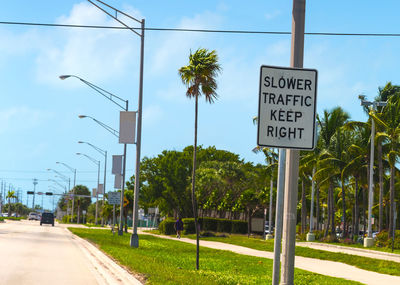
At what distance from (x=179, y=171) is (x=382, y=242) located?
34524 millimetres

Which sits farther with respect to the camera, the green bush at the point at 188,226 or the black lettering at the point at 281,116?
the green bush at the point at 188,226

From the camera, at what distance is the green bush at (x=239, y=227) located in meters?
62.3

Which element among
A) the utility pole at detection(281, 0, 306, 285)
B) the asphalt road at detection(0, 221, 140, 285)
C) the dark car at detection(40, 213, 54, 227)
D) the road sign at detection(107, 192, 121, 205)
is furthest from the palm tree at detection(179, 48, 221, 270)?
the dark car at detection(40, 213, 54, 227)

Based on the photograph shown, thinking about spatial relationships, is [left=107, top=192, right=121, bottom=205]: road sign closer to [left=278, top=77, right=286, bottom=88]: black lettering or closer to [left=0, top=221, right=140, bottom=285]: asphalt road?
[left=0, top=221, right=140, bottom=285]: asphalt road

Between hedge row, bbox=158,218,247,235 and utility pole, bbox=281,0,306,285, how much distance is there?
47.2 m

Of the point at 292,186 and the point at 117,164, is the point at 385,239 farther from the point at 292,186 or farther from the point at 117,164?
the point at 292,186

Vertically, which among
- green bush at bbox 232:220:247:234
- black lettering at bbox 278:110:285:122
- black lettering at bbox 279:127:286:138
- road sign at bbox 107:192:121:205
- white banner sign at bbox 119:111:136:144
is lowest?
green bush at bbox 232:220:247:234

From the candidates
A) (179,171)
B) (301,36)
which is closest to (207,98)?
(301,36)

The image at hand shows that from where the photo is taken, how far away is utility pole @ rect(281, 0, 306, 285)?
25.2ft

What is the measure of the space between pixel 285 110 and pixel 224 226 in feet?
182

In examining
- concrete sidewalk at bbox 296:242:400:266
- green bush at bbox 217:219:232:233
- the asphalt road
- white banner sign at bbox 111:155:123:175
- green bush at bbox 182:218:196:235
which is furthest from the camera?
green bush at bbox 217:219:232:233

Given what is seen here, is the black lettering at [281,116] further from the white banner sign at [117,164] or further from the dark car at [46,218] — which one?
the dark car at [46,218]

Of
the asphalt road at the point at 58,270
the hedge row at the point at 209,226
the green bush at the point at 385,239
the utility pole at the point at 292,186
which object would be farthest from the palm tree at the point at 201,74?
the hedge row at the point at 209,226

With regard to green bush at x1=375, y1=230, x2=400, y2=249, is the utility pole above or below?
above
